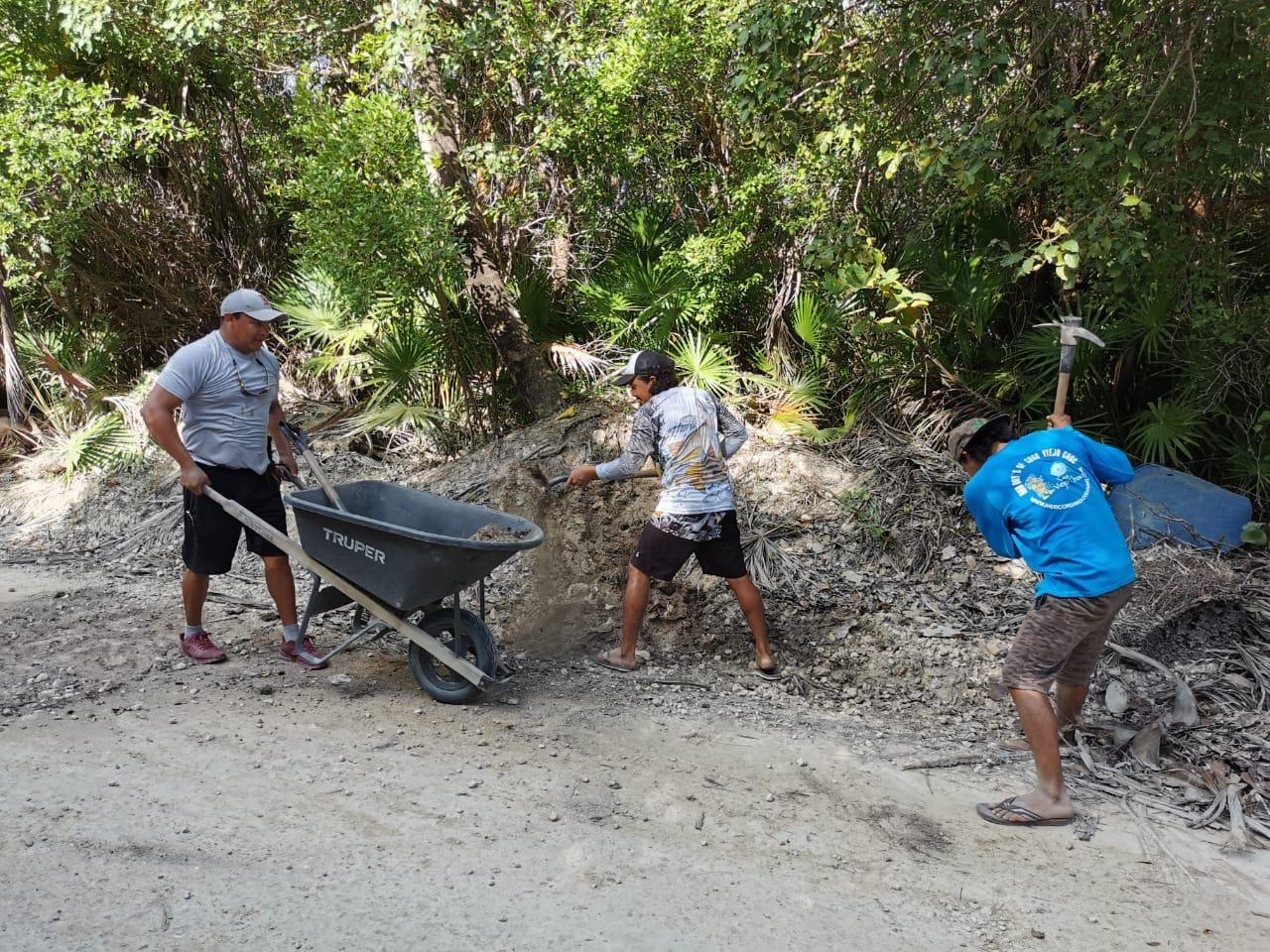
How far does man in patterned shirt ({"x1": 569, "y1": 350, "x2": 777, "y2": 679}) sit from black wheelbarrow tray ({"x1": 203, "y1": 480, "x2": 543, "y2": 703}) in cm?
66

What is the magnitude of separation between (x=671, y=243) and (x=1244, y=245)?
3892 millimetres

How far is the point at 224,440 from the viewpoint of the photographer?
15.3 feet

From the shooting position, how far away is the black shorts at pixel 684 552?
4.94 metres

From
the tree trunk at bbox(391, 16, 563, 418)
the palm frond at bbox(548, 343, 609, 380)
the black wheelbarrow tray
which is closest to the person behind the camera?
the black wheelbarrow tray

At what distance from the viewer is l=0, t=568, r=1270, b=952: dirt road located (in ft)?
9.81

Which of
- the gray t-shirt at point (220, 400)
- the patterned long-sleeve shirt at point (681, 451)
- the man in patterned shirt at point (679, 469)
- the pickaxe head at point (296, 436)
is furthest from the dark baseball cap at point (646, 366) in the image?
the gray t-shirt at point (220, 400)

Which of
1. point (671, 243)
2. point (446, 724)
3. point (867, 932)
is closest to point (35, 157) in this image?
point (671, 243)

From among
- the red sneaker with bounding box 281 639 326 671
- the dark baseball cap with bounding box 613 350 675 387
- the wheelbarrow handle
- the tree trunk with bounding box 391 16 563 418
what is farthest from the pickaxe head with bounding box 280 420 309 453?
the tree trunk with bounding box 391 16 563 418

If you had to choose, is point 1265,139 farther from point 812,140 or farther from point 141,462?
point 141,462

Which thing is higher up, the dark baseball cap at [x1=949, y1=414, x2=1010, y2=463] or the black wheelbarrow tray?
the dark baseball cap at [x1=949, y1=414, x2=1010, y2=463]

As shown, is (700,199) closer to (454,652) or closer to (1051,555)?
(454,652)

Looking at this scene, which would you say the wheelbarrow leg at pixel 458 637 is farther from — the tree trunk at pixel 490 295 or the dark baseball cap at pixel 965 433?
the tree trunk at pixel 490 295

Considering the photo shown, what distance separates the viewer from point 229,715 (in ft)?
14.3

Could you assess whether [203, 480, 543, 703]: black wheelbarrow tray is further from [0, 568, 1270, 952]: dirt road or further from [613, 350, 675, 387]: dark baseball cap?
[613, 350, 675, 387]: dark baseball cap
